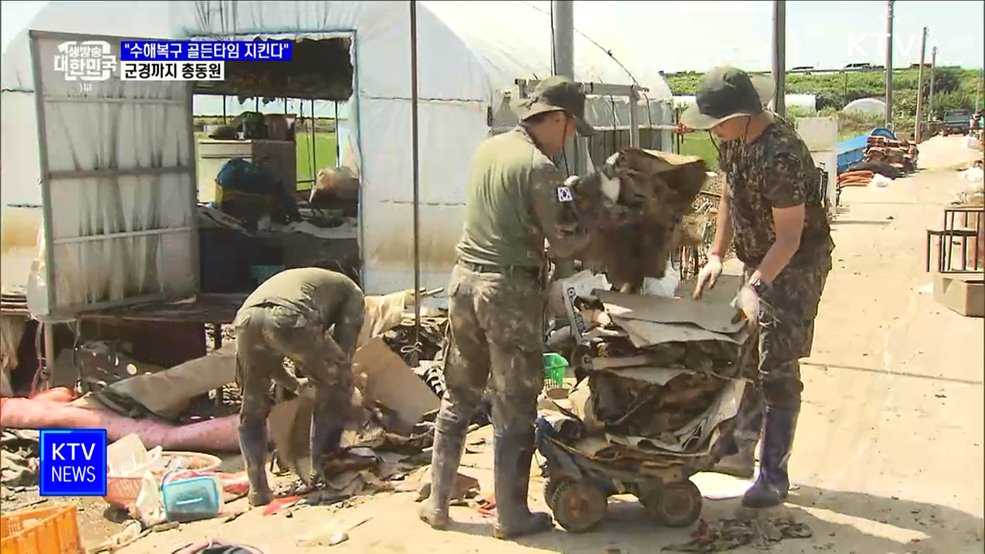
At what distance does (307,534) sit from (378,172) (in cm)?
461

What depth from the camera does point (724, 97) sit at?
14.5 ft

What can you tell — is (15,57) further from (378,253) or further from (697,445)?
(697,445)

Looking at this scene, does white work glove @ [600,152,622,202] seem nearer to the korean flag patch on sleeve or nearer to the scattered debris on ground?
the korean flag patch on sleeve

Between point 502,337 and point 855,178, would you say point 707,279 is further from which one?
point 855,178

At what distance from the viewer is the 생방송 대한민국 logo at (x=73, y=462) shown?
616 cm

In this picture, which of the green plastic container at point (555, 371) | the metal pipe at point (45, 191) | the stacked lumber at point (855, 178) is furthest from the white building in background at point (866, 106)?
the metal pipe at point (45, 191)

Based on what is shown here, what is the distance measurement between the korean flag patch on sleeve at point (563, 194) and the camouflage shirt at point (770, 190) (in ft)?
2.80

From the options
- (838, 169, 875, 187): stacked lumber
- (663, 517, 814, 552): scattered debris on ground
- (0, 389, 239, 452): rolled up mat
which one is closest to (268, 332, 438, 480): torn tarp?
(0, 389, 239, 452): rolled up mat

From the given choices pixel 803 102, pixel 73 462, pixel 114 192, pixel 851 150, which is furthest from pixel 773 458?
pixel 851 150

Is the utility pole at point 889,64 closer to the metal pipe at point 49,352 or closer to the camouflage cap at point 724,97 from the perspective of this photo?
the camouflage cap at point 724,97

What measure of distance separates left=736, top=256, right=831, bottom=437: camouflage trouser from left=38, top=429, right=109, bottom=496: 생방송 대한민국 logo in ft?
12.4

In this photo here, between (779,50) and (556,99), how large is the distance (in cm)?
350

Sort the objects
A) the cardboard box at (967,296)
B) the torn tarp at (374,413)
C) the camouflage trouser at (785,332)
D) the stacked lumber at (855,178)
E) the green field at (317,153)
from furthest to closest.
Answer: the green field at (317,153)
the stacked lumber at (855,178)
the torn tarp at (374,413)
the camouflage trouser at (785,332)
the cardboard box at (967,296)

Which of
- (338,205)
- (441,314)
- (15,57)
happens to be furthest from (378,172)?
(338,205)
